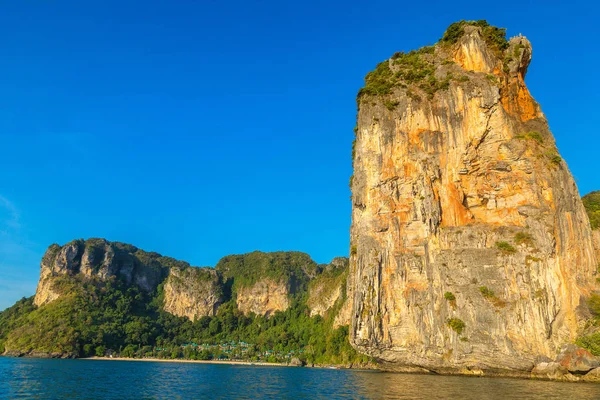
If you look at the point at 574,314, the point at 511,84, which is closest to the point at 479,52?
the point at 511,84

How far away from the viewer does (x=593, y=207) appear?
5419cm

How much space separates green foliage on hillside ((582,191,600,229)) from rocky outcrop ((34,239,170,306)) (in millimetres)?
118624

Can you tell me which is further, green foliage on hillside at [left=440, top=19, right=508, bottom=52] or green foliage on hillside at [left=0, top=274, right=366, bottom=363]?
green foliage on hillside at [left=0, top=274, right=366, bottom=363]

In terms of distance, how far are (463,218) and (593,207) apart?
2345 centimetres

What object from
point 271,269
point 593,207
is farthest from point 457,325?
point 271,269

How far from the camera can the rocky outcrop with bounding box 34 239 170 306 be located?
395ft

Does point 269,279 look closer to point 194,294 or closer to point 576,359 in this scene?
point 194,294

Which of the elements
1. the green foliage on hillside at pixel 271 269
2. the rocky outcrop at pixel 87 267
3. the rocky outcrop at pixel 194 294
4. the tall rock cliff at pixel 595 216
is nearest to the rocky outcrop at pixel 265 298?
the green foliage on hillside at pixel 271 269

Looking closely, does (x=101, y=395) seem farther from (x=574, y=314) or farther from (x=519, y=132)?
(x=519, y=132)

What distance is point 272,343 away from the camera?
372 ft

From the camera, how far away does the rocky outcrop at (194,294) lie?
14150 centimetres

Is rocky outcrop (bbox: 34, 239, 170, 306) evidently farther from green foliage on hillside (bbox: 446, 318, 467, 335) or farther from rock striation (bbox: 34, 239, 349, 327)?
green foliage on hillside (bbox: 446, 318, 467, 335)

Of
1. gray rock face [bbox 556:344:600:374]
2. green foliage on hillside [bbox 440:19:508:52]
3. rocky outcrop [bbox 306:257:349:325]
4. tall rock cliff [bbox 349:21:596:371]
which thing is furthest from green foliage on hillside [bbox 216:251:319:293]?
gray rock face [bbox 556:344:600:374]

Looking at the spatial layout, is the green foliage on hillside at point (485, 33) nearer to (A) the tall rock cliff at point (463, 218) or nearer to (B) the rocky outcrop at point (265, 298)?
(A) the tall rock cliff at point (463, 218)
